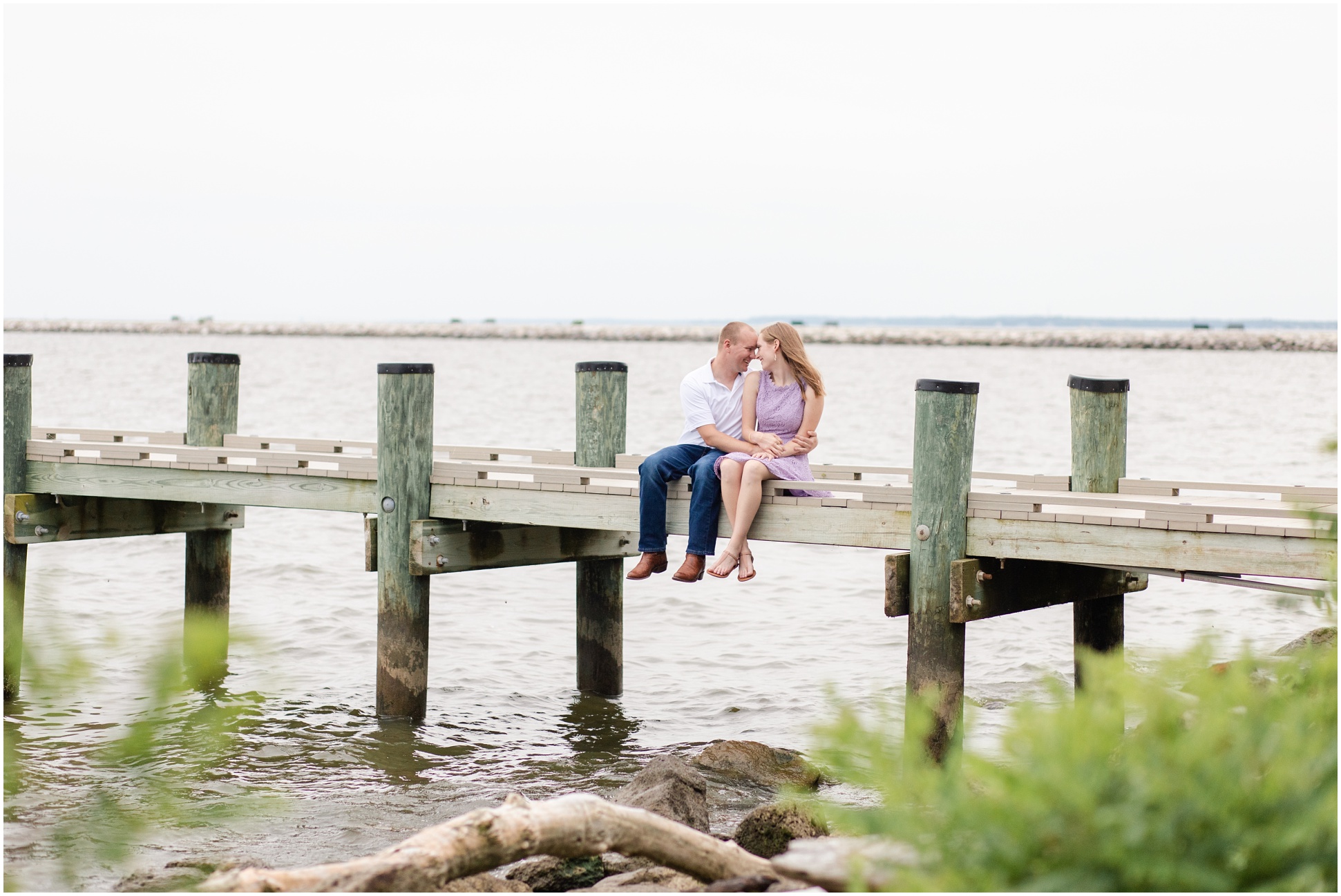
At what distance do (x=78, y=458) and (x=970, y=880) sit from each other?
7.97 meters

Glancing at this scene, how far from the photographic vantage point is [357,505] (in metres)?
8.20

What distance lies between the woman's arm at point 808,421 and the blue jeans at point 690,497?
345mm

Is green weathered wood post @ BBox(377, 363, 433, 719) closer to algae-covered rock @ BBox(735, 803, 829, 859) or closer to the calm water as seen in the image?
the calm water

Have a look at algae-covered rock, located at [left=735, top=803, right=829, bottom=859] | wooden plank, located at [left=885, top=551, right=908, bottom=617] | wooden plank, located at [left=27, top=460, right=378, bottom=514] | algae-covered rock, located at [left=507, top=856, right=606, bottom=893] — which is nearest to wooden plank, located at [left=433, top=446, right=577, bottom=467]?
wooden plank, located at [left=27, top=460, right=378, bottom=514]

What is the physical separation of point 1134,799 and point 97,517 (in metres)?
8.59

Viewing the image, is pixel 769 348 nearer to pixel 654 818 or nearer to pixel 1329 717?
pixel 654 818

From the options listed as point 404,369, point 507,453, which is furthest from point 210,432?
point 404,369

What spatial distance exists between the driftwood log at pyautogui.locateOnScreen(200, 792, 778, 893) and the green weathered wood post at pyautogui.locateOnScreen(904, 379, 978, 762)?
2530 mm

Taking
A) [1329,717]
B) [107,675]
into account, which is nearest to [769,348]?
[1329,717]

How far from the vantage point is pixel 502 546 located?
325 inches

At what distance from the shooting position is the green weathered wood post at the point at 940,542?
643 centimetres

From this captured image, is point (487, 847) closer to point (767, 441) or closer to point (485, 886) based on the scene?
point (485, 886)

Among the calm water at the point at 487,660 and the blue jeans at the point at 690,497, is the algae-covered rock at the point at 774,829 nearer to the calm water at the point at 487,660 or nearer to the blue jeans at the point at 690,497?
the calm water at the point at 487,660

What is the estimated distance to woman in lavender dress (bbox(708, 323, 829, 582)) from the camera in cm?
684
